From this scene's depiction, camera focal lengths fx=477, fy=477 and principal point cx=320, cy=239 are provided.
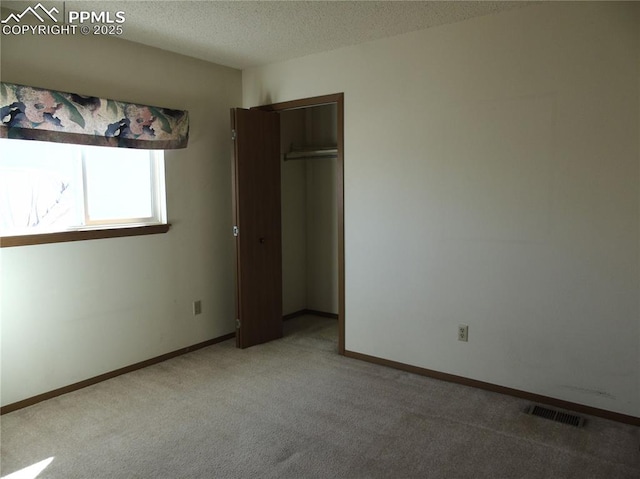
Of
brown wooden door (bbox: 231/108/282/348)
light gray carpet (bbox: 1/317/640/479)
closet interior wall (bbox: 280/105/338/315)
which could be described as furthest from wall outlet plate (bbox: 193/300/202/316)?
closet interior wall (bbox: 280/105/338/315)

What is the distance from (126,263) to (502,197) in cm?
265

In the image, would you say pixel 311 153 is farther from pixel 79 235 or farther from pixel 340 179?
pixel 79 235

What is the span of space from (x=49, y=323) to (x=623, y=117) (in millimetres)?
3633

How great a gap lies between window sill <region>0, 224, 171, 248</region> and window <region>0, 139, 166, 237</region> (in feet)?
0.19

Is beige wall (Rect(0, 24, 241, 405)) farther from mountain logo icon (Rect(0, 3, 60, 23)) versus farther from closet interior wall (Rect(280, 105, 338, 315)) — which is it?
closet interior wall (Rect(280, 105, 338, 315))

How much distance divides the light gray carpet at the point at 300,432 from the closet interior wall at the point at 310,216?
1.64 meters

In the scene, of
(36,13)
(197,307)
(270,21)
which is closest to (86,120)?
(36,13)

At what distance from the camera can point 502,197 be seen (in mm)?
3025

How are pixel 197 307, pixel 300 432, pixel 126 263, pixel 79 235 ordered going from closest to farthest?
pixel 300 432 → pixel 79 235 → pixel 126 263 → pixel 197 307

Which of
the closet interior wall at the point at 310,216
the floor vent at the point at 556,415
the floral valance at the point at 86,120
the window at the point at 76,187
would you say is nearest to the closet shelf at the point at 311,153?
the closet interior wall at the point at 310,216

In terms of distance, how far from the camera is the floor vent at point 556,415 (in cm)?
272

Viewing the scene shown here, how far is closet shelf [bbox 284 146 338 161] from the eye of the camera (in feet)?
15.2

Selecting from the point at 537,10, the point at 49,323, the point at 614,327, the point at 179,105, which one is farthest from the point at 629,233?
the point at 49,323

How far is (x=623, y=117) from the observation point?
102 inches
